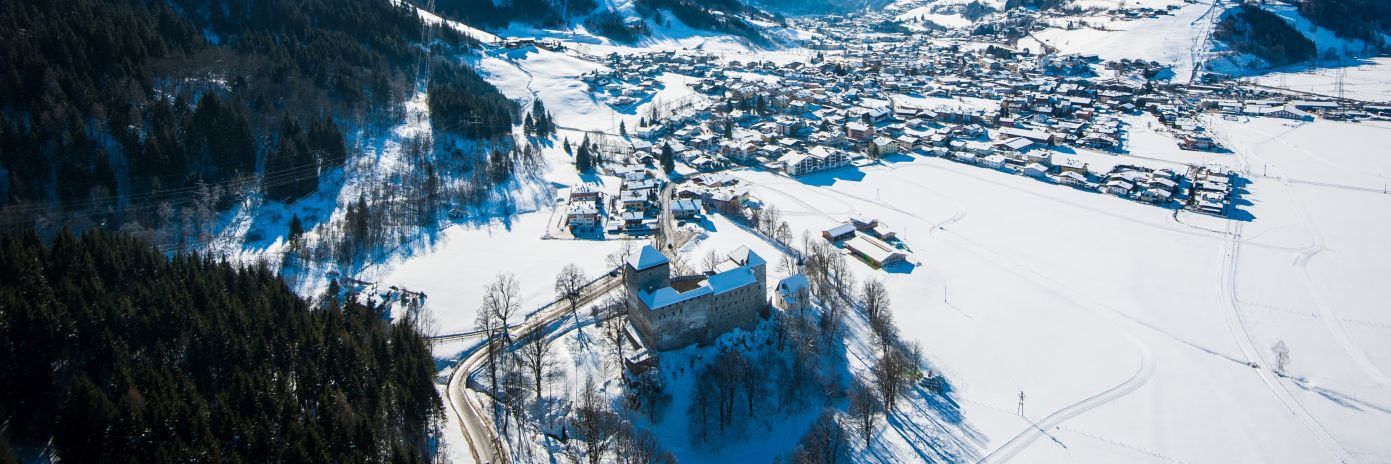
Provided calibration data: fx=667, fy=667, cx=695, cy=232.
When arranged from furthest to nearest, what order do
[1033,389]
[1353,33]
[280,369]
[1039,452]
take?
[1353,33]
[1033,389]
[1039,452]
[280,369]

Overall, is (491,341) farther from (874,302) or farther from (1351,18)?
(1351,18)

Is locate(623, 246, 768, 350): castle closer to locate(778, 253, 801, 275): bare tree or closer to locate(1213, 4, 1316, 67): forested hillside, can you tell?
locate(778, 253, 801, 275): bare tree

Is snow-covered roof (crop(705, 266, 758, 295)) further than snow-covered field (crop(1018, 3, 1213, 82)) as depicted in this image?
No

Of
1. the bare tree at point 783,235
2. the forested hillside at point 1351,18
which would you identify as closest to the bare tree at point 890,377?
the bare tree at point 783,235

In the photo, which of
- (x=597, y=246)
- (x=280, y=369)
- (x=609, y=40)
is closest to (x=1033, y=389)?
(x=597, y=246)

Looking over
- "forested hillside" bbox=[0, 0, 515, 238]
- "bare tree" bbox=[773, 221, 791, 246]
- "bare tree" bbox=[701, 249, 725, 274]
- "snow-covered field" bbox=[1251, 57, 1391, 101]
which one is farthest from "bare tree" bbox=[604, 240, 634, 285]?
"snow-covered field" bbox=[1251, 57, 1391, 101]

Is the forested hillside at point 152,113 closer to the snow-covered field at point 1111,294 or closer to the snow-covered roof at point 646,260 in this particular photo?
the snow-covered field at point 1111,294

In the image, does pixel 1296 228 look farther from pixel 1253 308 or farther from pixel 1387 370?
pixel 1387 370
